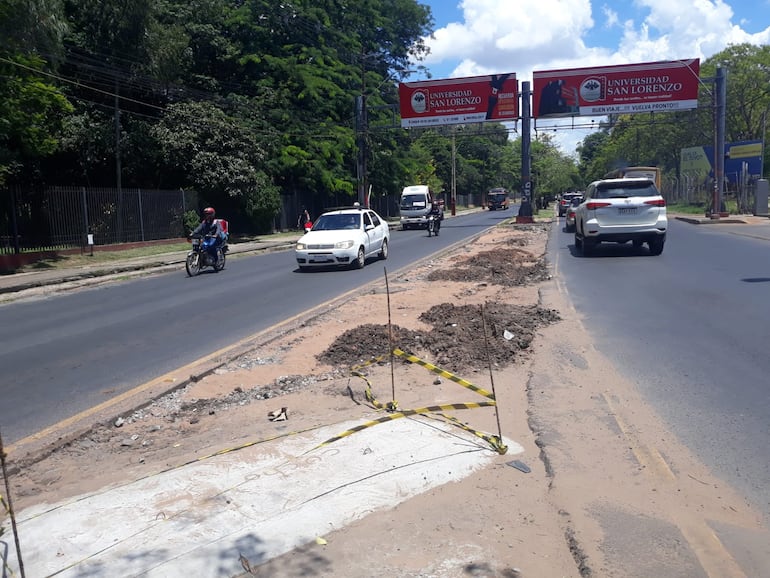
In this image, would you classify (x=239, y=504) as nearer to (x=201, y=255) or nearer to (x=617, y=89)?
(x=201, y=255)

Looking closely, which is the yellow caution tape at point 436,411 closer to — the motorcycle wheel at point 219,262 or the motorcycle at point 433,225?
the motorcycle wheel at point 219,262

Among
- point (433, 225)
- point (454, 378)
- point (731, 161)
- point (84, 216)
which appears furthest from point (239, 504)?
point (731, 161)

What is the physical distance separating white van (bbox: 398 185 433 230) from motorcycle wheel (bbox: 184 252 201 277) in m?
23.2

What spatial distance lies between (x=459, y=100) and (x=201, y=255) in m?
22.2

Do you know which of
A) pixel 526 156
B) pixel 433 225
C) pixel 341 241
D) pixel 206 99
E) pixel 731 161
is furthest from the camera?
pixel 731 161

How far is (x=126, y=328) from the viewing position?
10305 mm

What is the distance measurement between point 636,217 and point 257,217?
2140cm

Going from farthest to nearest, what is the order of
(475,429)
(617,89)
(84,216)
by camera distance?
(617,89) → (84,216) → (475,429)

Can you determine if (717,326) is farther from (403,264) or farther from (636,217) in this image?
(403,264)

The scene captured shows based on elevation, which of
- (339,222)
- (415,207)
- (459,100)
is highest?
(459,100)

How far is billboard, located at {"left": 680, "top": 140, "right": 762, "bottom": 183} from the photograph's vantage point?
4466cm

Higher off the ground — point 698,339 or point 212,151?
point 212,151

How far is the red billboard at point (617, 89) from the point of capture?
109ft

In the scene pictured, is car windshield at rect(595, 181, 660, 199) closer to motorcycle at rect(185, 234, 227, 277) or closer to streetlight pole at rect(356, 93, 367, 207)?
motorcycle at rect(185, 234, 227, 277)
